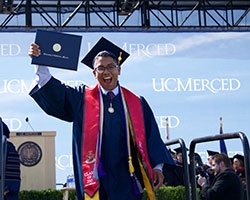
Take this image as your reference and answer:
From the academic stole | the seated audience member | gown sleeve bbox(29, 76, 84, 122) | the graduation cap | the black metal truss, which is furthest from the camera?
the black metal truss

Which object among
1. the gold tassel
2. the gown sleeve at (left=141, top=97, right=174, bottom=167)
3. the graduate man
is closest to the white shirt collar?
the graduate man

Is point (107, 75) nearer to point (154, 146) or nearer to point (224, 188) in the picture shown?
point (154, 146)

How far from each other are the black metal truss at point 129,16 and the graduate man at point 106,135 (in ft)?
30.6

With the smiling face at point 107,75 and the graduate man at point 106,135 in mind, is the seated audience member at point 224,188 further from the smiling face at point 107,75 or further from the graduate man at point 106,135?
the smiling face at point 107,75

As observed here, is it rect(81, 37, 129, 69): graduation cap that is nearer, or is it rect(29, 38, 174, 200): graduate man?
rect(29, 38, 174, 200): graduate man

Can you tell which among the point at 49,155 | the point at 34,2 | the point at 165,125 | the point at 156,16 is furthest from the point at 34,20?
the point at 49,155

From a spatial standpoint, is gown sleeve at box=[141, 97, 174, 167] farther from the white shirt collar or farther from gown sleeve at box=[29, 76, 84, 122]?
gown sleeve at box=[29, 76, 84, 122]

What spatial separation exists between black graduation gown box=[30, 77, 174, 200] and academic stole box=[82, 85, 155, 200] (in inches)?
1.7

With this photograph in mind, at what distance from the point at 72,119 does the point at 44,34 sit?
0.65 m

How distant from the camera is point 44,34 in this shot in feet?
14.3

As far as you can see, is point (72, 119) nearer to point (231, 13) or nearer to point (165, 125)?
point (165, 125)

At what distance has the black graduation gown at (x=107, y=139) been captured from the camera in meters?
4.33

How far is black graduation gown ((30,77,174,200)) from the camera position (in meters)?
4.33

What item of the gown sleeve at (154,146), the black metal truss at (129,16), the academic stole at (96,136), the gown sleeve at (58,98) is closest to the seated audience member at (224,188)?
the gown sleeve at (154,146)
